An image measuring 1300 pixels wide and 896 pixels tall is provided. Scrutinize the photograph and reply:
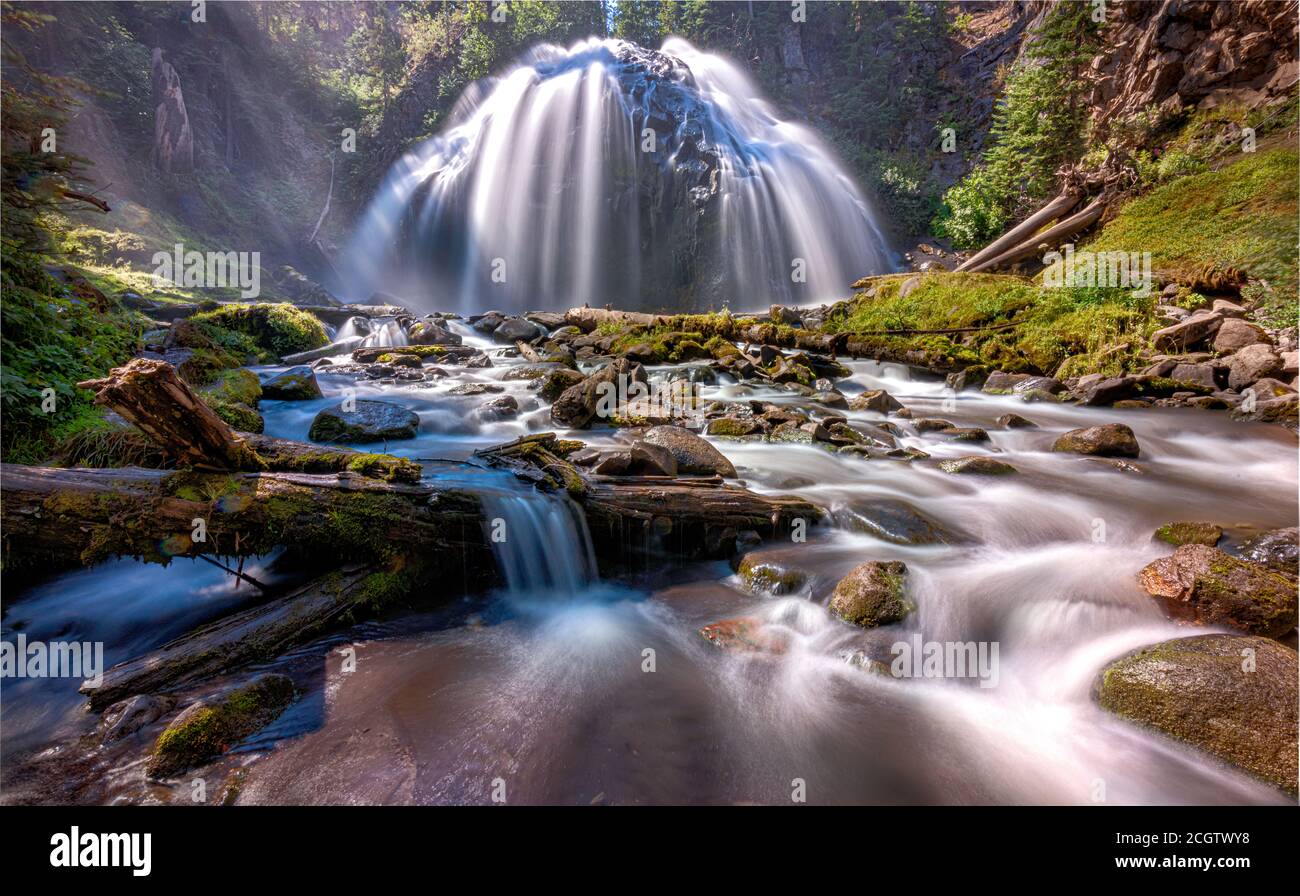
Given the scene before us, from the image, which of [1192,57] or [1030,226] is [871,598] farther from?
[1192,57]

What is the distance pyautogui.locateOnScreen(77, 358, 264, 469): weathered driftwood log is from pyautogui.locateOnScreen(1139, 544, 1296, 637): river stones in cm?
684

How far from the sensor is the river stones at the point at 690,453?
580cm

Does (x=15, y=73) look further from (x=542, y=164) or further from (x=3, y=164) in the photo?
(x=3, y=164)

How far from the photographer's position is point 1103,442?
24.0ft

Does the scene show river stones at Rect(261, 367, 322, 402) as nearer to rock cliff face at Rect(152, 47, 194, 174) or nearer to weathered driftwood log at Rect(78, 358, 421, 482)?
weathered driftwood log at Rect(78, 358, 421, 482)

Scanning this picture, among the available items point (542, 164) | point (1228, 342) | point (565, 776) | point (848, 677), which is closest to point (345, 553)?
point (565, 776)

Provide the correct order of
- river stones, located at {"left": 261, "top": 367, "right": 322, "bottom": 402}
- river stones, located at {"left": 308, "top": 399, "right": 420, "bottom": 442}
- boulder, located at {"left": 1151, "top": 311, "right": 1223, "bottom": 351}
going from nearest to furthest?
river stones, located at {"left": 308, "top": 399, "right": 420, "bottom": 442} → river stones, located at {"left": 261, "top": 367, "right": 322, "bottom": 402} → boulder, located at {"left": 1151, "top": 311, "right": 1223, "bottom": 351}

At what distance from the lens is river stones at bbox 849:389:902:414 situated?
977 cm

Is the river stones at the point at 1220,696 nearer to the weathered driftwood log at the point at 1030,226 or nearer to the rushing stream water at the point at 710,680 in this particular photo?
the rushing stream water at the point at 710,680

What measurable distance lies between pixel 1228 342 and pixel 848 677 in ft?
37.9

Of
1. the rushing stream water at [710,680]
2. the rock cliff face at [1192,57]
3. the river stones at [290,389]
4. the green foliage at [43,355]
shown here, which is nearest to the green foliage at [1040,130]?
the rock cliff face at [1192,57]

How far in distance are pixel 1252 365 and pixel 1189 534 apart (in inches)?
273

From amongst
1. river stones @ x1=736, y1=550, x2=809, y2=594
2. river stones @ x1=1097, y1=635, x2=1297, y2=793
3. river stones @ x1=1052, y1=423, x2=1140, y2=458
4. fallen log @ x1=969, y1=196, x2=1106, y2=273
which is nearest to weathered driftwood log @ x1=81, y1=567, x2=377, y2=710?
river stones @ x1=736, y1=550, x2=809, y2=594
